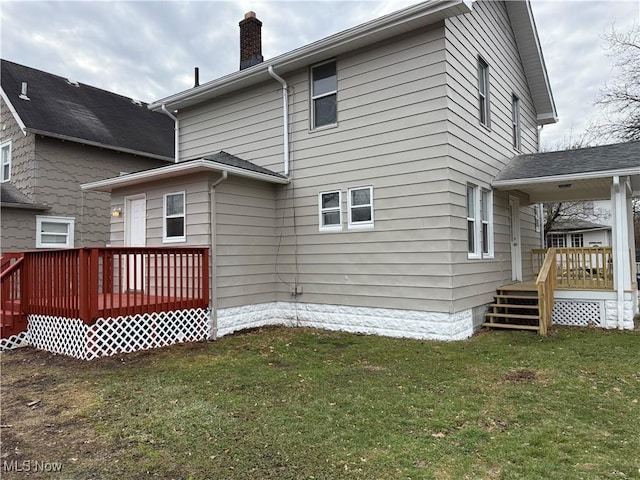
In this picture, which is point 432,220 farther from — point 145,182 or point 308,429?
point 145,182

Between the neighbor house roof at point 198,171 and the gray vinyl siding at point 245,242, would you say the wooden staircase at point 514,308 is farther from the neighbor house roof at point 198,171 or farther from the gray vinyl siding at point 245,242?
the neighbor house roof at point 198,171

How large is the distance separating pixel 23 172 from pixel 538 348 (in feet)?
47.4

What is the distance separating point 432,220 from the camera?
731 centimetres

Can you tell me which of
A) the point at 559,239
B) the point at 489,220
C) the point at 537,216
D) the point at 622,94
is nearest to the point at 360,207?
the point at 489,220

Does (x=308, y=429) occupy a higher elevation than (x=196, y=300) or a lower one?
lower

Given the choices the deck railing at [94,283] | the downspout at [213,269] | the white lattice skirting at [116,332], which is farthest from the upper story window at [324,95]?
the white lattice skirting at [116,332]

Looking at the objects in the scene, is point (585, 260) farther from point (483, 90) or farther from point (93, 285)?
point (93, 285)

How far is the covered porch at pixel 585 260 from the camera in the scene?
307 inches

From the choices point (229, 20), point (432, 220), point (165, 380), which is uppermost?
point (229, 20)

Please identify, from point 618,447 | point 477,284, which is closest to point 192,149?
point 477,284

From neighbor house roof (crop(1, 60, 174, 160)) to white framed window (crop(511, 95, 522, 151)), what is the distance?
11.7 metres

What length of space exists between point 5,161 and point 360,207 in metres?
12.4

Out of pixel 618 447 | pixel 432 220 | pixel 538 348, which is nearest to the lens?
pixel 618 447

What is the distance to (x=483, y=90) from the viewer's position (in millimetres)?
9195
